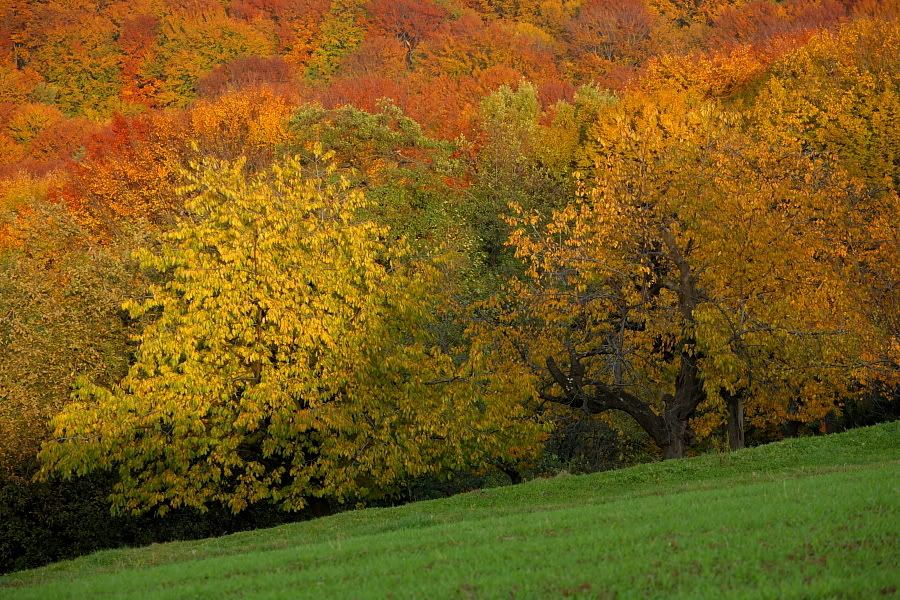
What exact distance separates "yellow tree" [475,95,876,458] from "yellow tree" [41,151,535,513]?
8.46ft

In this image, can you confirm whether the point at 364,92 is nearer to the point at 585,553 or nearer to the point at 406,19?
the point at 406,19

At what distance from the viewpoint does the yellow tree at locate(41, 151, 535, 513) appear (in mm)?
27484

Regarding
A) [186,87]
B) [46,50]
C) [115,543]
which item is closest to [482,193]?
[115,543]

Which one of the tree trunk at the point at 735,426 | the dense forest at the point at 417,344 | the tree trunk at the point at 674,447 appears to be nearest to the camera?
the dense forest at the point at 417,344

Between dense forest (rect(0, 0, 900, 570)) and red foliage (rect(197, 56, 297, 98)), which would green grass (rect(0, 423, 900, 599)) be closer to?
dense forest (rect(0, 0, 900, 570))

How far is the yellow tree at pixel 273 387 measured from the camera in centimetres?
2748

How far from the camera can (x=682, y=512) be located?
567 inches

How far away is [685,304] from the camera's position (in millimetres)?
28359

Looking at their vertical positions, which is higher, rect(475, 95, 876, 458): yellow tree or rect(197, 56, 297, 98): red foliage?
rect(197, 56, 297, 98): red foliage

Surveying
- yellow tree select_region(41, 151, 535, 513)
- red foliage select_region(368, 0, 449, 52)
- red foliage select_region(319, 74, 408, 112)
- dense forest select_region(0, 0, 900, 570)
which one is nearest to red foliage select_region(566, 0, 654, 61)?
red foliage select_region(368, 0, 449, 52)

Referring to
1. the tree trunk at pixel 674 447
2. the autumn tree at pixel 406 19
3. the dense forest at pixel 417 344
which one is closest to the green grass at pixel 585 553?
the dense forest at pixel 417 344

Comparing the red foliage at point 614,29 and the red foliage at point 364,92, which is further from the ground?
the red foliage at point 614,29

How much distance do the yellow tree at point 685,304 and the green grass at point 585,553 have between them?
651 cm

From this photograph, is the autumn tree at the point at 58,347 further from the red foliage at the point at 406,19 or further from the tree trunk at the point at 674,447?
the red foliage at the point at 406,19
